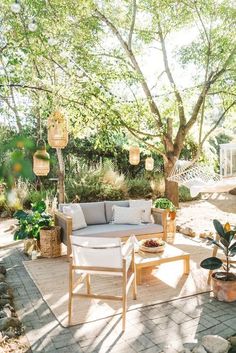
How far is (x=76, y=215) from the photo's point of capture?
529cm

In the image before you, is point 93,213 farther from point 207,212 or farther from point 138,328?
point 207,212

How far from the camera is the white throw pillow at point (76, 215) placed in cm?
523

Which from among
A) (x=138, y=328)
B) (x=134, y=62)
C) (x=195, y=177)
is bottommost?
(x=138, y=328)

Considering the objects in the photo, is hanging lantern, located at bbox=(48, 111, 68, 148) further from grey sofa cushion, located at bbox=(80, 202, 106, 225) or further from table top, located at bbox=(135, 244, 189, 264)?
table top, located at bbox=(135, 244, 189, 264)

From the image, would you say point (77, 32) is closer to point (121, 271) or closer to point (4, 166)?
point (121, 271)

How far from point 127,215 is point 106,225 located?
14.9 inches

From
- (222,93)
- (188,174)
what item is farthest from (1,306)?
(222,93)

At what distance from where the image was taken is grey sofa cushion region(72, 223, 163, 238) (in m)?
5.06

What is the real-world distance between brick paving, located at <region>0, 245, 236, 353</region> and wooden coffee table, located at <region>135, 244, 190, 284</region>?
514 mm

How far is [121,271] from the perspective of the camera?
3.19 metres

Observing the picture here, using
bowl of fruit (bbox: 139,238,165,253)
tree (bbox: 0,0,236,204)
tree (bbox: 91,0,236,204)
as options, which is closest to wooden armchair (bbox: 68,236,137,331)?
bowl of fruit (bbox: 139,238,165,253)

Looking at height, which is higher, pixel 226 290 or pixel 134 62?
pixel 134 62

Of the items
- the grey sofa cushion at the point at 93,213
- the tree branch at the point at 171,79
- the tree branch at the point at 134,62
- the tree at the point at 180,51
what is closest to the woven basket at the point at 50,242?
the grey sofa cushion at the point at 93,213

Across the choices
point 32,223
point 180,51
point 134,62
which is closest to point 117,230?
point 32,223
